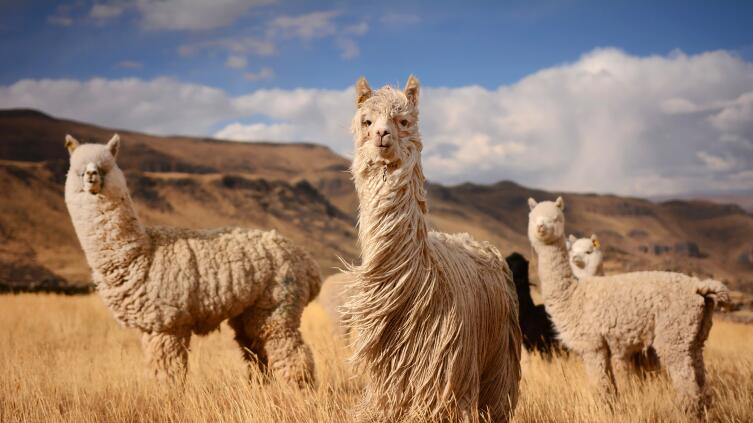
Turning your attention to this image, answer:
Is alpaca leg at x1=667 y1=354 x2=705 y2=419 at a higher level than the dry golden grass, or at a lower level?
higher

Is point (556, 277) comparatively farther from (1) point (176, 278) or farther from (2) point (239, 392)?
(1) point (176, 278)

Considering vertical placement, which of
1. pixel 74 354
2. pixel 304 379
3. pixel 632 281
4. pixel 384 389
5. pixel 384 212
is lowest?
pixel 74 354

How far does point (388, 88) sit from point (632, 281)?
3.85m

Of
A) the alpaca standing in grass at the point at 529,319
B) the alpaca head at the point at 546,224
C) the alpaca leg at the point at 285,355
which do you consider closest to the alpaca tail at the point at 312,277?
the alpaca leg at the point at 285,355

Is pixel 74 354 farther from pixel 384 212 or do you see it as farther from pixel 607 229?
pixel 607 229

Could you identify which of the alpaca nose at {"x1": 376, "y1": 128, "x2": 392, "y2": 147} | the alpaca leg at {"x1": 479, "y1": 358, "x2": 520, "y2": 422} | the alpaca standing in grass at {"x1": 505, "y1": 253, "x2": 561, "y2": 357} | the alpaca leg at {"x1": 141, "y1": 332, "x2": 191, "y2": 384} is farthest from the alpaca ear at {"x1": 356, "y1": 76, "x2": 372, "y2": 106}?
the alpaca standing in grass at {"x1": 505, "y1": 253, "x2": 561, "y2": 357}

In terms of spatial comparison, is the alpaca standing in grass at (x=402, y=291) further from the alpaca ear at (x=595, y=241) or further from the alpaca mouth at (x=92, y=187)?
the alpaca ear at (x=595, y=241)

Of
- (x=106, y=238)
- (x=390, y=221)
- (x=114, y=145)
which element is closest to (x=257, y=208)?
(x=114, y=145)

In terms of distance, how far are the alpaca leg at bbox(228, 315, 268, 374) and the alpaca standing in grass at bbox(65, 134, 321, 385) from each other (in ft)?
0.08

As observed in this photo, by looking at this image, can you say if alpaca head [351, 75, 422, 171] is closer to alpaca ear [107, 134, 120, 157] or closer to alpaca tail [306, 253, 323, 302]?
alpaca tail [306, 253, 323, 302]

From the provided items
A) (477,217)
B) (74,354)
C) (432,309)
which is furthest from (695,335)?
(477,217)

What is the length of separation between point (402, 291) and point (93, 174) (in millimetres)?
3648

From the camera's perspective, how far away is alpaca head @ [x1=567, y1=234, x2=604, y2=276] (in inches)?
337

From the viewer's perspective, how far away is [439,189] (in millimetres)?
77688
